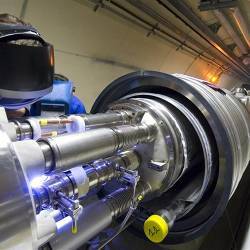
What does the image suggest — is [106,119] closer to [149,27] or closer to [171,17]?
[149,27]

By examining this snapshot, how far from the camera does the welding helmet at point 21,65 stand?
3.43ft

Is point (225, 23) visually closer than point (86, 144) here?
No

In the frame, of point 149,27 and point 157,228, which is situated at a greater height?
point 149,27

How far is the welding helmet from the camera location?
41.2 inches

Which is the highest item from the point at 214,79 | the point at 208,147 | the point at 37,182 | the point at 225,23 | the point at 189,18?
the point at 225,23

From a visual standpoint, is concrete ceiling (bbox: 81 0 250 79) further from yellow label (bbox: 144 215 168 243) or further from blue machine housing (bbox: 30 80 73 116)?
yellow label (bbox: 144 215 168 243)

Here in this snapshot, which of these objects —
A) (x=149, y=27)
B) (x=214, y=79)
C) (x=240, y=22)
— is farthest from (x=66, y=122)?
(x=214, y=79)

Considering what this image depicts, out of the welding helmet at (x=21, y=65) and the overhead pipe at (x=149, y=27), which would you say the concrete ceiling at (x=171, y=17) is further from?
the welding helmet at (x=21, y=65)

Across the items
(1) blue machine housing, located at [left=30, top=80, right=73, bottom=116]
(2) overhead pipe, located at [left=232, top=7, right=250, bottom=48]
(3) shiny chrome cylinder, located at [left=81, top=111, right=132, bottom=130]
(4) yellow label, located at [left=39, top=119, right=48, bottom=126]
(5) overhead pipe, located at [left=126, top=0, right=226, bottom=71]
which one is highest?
(2) overhead pipe, located at [left=232, top=7, right=250, bottom=48]

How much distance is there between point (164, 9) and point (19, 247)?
9.52ft

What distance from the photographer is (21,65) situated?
1101 mm

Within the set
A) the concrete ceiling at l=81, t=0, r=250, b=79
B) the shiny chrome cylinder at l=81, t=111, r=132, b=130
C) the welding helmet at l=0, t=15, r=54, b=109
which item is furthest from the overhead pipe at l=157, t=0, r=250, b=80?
the shiny chrome cylinder at l=81, t=111, r=132, b=130

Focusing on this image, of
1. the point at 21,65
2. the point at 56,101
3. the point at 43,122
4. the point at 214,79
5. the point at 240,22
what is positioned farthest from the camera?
the point at 214,79

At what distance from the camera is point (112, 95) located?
1110 mm
